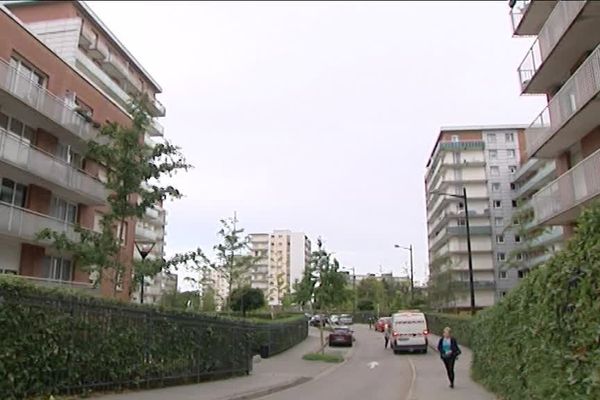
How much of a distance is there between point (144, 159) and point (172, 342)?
895cm

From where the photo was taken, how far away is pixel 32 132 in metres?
25.7

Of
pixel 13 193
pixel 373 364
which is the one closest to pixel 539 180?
pixel 373 364

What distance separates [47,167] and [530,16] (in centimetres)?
2109

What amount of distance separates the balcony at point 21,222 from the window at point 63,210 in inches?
77.2

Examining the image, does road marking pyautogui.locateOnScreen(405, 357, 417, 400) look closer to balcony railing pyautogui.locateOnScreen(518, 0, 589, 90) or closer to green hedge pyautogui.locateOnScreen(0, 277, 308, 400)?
green hedge pyautogui.locateOnScreen(0, 277, 308, 400)

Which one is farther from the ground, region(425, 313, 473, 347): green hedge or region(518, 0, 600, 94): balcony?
region(518, 0, 600, 94): balcony

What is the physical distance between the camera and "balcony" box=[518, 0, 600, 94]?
17.3 m

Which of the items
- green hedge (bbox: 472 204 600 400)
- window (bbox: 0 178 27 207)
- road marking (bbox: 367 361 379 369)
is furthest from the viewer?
road marking (bbox: 367 361 379 369)

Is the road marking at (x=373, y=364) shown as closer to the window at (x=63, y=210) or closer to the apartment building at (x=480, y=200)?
the window at (x=63, y=210)

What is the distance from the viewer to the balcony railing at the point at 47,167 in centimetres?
2236

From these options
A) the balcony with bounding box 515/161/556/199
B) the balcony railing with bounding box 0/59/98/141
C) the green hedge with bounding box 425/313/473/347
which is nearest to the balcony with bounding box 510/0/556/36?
the green hedge with bounding box 425/313/473/347

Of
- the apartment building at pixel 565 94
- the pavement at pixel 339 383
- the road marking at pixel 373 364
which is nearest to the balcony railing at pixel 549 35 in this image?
the apartment building at pixel 565 94

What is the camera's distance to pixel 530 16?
22.3 m

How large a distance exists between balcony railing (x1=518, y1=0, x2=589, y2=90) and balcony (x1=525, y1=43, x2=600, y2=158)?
1462 millimetres
